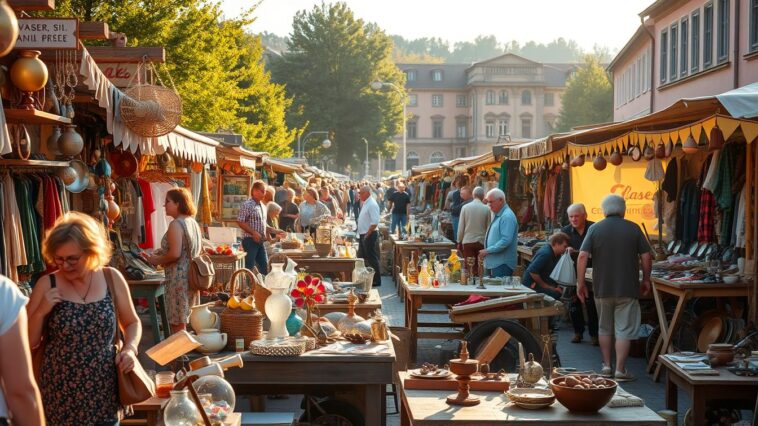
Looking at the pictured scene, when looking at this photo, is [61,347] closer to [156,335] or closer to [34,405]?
[34,405]

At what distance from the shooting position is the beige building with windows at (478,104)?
318ft

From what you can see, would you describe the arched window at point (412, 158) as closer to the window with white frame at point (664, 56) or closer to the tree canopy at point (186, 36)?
the window with white frame at point (664, 56)

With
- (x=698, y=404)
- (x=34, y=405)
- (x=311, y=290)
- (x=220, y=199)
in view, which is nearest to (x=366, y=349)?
(x=311, y=290)

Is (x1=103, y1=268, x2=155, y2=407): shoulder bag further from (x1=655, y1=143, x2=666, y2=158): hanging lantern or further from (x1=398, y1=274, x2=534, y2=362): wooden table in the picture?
(x1=655, y1=143, x2=666, y2=158): hanging lantern

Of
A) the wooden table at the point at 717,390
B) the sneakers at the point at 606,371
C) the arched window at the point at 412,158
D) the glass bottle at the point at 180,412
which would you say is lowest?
the sneakers at the point at 606,371

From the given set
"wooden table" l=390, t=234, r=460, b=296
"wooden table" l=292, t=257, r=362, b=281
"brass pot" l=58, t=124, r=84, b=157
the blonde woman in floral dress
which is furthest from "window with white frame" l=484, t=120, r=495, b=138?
"brass pot" l=58, t=124, r=84, b=157

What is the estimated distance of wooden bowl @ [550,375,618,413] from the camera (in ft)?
17.8

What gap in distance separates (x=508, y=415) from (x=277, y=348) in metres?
1.72

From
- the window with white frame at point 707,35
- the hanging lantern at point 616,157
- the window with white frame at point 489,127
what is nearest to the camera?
the hanging lantern at point 616,157

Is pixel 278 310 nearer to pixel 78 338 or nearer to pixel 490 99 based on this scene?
pixel 78 338

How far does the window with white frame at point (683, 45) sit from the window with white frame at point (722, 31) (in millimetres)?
3273

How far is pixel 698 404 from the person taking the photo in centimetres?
675

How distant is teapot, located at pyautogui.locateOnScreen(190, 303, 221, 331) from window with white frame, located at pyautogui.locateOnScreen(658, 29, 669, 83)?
76.8 feet

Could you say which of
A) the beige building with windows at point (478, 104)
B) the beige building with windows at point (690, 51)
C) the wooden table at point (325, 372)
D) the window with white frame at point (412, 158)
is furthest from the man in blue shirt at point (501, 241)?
the window with white frame at point (412, 158)
